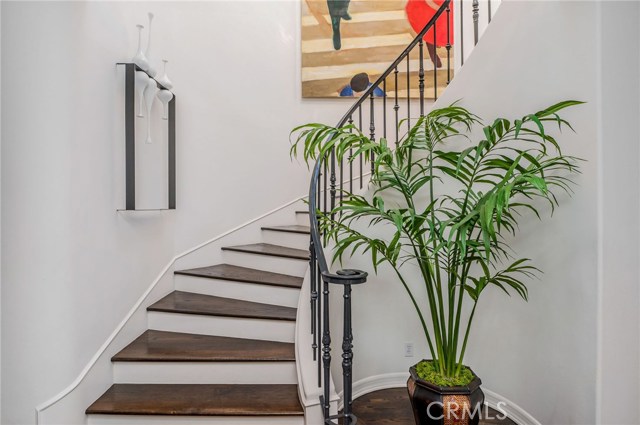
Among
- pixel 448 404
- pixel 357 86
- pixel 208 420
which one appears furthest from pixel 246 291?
pixel 357 86

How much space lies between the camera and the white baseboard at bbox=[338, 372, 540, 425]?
7.02 feet

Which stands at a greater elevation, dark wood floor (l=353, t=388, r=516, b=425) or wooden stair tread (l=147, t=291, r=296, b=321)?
wooden stair tread (l=147, t=291, r=296, b=321)

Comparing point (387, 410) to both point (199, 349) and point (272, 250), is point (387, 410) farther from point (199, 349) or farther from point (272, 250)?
point (272, 250)

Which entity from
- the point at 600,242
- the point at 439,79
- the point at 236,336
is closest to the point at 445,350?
the point at 600,242

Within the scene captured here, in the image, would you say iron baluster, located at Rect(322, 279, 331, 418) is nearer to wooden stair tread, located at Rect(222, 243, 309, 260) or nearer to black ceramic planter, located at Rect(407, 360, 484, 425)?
black ceramic planter, located at Rect(407, 360, 484, 425)

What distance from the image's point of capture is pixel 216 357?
205 cm

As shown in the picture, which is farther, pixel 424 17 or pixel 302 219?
pixel 424 17

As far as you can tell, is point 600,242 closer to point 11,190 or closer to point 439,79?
point 11,190

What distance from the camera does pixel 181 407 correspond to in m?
1.83

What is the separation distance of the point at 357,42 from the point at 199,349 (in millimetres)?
3309

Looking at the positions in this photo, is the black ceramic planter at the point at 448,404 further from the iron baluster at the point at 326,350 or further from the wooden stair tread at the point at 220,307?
the wooden stair tread at the point at 220,307

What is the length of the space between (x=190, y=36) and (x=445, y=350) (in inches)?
123

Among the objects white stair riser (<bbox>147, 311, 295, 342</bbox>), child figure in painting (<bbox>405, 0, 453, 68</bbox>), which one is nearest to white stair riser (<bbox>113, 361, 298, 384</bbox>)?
white stair riser (<bbox>147, 311, 295, 342</bbox>)

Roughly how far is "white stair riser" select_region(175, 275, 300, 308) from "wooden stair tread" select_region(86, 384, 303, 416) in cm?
61
